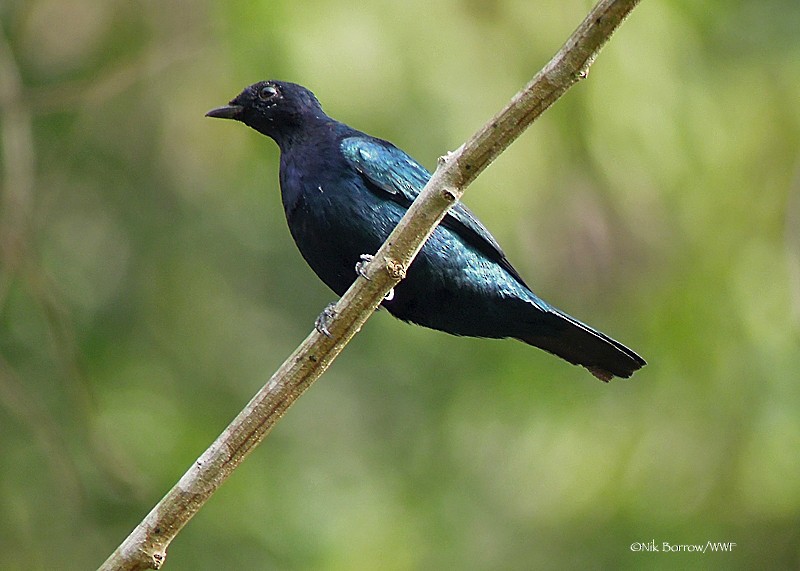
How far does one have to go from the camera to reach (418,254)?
4.18 m

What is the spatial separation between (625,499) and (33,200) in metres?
4.08

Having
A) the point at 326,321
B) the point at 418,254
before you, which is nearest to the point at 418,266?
the point at 418,254

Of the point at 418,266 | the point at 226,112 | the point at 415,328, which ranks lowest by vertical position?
the point at 418,266

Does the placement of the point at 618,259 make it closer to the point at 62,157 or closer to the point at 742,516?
the point at 742,516

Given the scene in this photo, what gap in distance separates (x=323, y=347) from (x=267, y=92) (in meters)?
1.81

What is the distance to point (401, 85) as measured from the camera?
6.11 meters

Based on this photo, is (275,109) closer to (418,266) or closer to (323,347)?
(418,266)

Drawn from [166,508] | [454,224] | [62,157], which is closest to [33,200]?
[62,157]

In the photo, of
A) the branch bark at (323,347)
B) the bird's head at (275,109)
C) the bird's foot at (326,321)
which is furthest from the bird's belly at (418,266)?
the branch bark at (323,347)

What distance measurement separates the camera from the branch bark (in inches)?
Answer: 124

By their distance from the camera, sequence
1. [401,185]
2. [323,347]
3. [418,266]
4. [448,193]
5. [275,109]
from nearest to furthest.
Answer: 1. [448,193]
2. [323,347]
3. [418,266]
4. [401,185]
5. [275,109]

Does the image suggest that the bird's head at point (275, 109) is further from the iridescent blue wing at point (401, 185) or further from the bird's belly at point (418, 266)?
the bird's belly at point (418, 266)

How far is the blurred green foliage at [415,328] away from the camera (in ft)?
19.9

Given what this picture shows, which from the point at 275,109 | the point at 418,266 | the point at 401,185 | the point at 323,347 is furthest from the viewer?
the point at 275,109
